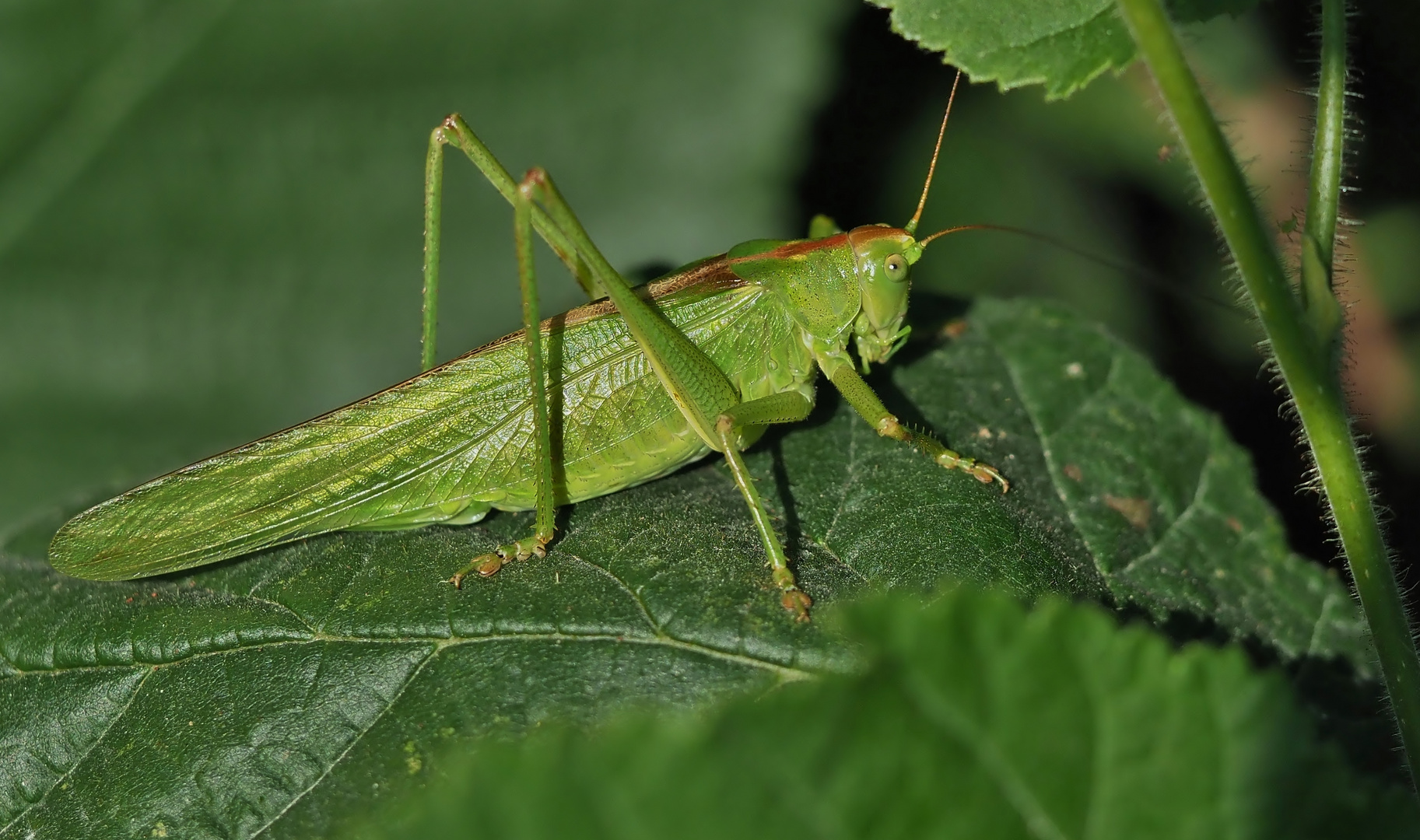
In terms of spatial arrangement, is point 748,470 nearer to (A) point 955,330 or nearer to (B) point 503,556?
(B) point 503,556

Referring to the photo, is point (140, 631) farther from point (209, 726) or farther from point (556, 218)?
point (556, 218)

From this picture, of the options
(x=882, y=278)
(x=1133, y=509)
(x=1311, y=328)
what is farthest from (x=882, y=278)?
(x=1311, y=328)

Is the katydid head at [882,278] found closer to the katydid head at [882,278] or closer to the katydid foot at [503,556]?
the katydid head at [882,278]

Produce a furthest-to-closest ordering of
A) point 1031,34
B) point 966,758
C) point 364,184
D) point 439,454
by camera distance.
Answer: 1. point 364,184
2. point 439,454
3. point 1031,34
4. point 966,758

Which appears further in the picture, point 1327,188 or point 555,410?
point 555,410

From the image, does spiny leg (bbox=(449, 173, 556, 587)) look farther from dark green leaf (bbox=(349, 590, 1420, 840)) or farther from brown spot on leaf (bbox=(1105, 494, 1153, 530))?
brown spot on leaf (bbox=(1105, 494, 1153, 530))

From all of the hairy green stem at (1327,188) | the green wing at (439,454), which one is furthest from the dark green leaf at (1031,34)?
the green wing at (439,454)
